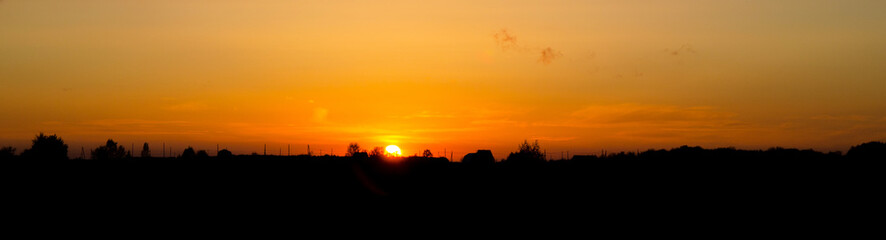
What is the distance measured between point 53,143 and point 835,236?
417 feet

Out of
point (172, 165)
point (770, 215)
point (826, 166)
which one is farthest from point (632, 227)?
point (172, 165)

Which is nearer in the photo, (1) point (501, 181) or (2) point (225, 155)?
(1) point (501, 181)

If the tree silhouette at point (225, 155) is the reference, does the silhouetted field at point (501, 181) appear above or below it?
below

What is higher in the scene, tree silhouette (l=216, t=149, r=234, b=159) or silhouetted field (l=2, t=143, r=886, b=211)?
tree silhouette (l=216, t=149, r=234, b=159)

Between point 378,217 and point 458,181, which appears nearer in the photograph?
point 378,217

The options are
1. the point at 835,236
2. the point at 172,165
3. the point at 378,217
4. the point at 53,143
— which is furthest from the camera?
the point at 53,143

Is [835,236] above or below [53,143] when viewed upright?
below

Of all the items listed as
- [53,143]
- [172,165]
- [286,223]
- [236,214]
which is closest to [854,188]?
[286,223]

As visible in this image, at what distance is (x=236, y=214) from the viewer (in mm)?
33656

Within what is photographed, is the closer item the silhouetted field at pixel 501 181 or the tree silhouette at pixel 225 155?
the silhouetted field at pixel 501 181

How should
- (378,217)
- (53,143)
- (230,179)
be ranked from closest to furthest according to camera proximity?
1. (378,217)
2. (230,179)
3. (53,143)

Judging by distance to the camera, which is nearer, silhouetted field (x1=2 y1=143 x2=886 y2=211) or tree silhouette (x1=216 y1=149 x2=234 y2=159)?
silhouetted field (x1=2 y1=143 x2=886 y2=211)

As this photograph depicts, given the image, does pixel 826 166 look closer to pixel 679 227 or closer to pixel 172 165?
pixel 679 227

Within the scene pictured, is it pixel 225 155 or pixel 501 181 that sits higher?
pixel 225 155
